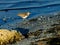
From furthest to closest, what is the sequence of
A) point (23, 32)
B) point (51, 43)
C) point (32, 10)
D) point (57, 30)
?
point (32, 10)
point (23, 32)
point (57, 30)
point (51, 43)

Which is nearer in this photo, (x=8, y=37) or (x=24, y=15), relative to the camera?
(x=8, y=37)

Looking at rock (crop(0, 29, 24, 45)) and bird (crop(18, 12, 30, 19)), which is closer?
rock (crop(0, 29, 24, 45))

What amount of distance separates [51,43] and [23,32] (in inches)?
47.0

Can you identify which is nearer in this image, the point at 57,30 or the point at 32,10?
the point at 57,30

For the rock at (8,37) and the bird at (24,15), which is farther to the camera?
the bird at (24,15)

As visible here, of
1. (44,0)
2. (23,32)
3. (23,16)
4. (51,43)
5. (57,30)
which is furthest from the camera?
(44,0)

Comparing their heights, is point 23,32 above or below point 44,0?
below

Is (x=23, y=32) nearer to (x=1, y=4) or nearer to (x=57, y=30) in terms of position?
(x=57, y=30)

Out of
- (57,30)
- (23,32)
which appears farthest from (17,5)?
(57,30)

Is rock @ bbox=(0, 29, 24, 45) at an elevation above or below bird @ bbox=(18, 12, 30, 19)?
below

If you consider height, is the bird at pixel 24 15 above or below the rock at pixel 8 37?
above

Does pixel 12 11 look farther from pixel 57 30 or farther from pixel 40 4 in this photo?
pixel 57 30

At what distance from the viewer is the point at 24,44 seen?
2.65 m

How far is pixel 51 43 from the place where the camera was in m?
2.57
